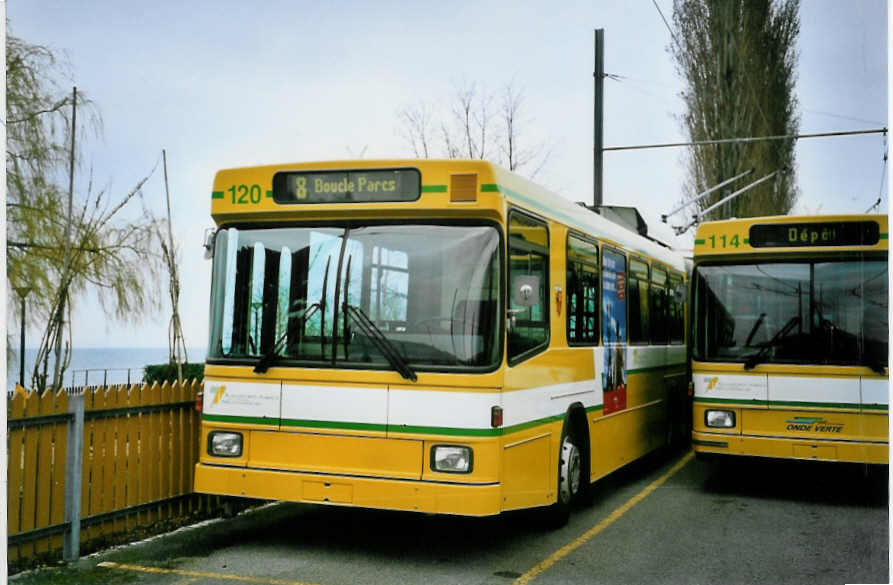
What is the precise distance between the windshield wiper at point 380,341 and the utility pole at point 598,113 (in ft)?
38.0

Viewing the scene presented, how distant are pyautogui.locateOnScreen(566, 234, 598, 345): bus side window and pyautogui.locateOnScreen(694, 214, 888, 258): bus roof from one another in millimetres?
1582

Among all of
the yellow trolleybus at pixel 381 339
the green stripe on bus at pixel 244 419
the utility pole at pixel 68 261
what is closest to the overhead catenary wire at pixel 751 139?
the yellow trolleybus at pixel 381 339

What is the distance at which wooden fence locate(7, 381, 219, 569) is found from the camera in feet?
21.2

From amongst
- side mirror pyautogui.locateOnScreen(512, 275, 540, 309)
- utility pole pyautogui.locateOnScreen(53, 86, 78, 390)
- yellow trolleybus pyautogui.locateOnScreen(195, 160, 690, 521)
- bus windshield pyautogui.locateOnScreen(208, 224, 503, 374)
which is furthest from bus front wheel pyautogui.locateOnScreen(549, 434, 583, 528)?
utility pole pyautogui.locateOnScreen(53, 86, 78, 390)

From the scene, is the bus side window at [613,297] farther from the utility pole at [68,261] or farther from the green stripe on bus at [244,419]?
the utility pole at [68,261]

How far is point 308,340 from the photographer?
682 centimetres

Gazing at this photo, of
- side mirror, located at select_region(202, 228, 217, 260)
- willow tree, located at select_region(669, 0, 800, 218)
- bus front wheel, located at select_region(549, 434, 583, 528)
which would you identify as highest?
willow tree, located at select_region(669, 0, 800, 218)

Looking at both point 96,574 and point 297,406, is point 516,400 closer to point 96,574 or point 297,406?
point 297,406

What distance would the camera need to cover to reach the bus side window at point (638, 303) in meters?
10.3

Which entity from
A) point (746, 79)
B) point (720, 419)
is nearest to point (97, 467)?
point (720, 419)

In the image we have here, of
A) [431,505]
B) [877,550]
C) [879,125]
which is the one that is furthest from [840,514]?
[431,505]

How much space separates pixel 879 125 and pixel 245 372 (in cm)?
478

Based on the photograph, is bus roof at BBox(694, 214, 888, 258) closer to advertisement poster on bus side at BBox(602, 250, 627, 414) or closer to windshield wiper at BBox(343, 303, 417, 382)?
advertisement poster on bus side at BBox(602, 250, 627, 414)

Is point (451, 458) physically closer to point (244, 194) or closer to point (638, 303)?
point (244, 194)
